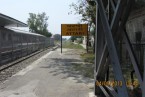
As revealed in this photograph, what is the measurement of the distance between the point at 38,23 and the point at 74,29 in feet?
250

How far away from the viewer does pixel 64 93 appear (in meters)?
8.93

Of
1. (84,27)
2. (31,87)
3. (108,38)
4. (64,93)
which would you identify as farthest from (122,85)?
(84,27)

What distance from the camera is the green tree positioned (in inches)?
4110

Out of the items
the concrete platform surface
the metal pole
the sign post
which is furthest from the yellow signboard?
the metal pole

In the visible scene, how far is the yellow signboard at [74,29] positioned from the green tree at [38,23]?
71.4m

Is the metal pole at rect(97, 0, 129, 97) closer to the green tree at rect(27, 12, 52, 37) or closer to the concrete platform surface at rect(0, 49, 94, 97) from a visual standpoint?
the concrete platform surface at rect(0, 49, 94, 97)

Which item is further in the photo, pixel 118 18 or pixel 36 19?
pixel 36 19

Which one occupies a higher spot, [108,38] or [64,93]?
[108,38]

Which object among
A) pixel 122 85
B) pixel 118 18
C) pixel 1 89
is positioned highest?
pixel 118 18

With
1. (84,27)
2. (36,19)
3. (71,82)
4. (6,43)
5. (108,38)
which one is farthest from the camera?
(36,19)

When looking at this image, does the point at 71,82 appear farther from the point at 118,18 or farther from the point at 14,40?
the point at 14,40

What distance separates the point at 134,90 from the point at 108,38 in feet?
5.07

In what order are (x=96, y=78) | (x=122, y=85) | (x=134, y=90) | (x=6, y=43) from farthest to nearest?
(x=6, y=43)
(x=96, y=78)
(x=134, y=90)
(x=122, y=85)

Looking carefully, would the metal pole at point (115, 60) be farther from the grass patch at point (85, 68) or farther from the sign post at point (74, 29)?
the sign post at point (74, 29)
